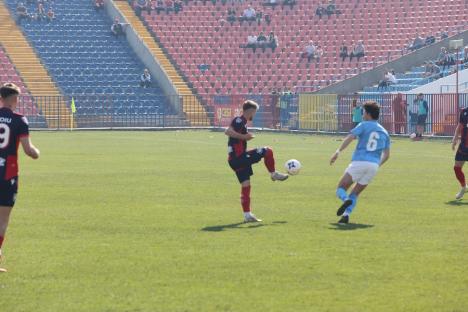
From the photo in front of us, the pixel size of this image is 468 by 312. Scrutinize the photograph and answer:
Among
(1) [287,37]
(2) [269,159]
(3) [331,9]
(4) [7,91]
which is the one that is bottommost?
(2) [269,159]

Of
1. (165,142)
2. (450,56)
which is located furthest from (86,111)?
(450,56)

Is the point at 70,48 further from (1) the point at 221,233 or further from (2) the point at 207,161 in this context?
(1) the point at 221,233

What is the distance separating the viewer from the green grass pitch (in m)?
9.47

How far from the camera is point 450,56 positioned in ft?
170

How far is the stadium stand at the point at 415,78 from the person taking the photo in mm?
51188

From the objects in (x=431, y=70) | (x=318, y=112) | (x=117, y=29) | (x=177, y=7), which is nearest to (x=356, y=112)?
(x=318, y=112)

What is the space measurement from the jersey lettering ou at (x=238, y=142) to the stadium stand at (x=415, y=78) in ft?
119

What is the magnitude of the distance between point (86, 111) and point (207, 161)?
29012 mm

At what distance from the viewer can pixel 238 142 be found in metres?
15.7

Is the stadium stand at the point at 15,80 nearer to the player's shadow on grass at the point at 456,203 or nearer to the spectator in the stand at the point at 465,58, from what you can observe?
the spectator in the stand at the point at 465,58

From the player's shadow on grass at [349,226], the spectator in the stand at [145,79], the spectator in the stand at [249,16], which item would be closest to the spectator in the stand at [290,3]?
the spectator in the stand at [249,16]

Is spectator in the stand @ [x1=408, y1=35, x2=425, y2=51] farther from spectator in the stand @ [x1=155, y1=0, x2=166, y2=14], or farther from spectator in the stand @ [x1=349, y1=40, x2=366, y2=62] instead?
spectator in the stand @ [x1=155, y1=0, x2=166, y2=14]

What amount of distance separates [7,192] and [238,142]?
5.42m

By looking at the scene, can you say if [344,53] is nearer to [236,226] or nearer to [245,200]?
[245,200]
